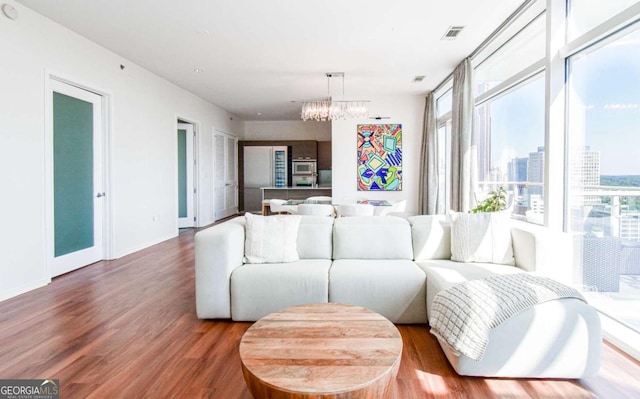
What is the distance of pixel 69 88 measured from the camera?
412 cm

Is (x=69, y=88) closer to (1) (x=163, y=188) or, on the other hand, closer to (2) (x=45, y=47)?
(2) (x=45, y=47)

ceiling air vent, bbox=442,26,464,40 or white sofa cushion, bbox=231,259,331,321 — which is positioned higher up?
ceiling air vent, bbox=442,26,464,40

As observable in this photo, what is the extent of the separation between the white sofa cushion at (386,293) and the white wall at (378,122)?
182 inches

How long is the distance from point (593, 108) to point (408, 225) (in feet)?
5.89

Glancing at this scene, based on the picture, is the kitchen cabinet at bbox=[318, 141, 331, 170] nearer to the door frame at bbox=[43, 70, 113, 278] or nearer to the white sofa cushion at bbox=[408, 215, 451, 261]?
the door frame at bbox=[43, 70, 113, 278]

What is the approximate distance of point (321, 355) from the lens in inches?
59.1

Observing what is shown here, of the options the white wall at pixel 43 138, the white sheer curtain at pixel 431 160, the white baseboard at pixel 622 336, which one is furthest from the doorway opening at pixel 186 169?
the white baseboard at pixel 622 336

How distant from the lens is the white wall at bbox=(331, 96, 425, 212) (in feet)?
23.6

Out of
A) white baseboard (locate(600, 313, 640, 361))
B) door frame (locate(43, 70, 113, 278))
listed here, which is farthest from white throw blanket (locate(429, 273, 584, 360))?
door frame (locate(43, 70, 113, 278))

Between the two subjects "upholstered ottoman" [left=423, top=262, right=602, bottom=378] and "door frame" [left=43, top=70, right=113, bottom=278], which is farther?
"door frame" [left=43, top=70, right=113, bottom=278]

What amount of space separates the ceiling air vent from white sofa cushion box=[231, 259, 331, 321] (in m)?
3.24

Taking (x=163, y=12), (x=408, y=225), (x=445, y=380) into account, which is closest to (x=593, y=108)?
(x=408, y=225)

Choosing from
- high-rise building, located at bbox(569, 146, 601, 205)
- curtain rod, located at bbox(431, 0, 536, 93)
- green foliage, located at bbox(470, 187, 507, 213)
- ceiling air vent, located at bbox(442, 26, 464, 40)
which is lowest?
green foliage, located at bbox(470, 187, 507, 213)

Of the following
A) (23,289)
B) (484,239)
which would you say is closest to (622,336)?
(484,239)
